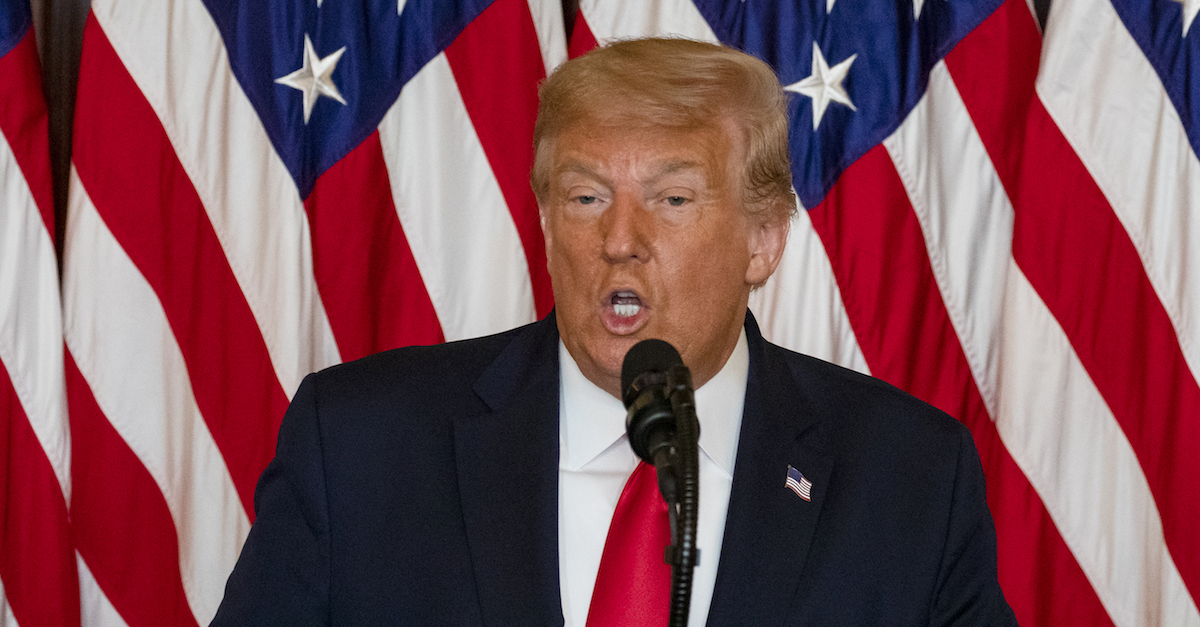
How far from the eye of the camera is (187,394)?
9.21 ft

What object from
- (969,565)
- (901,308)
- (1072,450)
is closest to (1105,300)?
(1072,450)

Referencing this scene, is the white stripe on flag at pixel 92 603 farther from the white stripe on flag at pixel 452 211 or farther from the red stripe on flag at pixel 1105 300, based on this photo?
the red stripe on flag at pixel 1105 300

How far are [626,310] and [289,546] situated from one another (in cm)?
63

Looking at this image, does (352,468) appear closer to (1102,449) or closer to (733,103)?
(733,103)

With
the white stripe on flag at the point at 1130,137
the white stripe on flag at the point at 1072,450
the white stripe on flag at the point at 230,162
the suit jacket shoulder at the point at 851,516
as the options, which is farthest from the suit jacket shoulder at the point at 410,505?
the white stripe on flag at the point at 1130,137

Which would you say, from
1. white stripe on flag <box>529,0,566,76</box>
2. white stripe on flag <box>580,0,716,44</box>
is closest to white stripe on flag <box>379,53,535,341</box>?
white stripe on flag <box>529,0,566,76</box>

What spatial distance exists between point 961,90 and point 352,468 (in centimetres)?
202

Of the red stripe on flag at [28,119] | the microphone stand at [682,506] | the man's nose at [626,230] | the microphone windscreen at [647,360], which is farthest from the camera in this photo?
the red stripe on flag at [28,119]

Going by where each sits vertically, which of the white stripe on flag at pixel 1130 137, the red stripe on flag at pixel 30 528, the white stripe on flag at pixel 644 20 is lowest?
the red stripe on flag at pixel 30 528

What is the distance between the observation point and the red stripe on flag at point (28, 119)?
264cm

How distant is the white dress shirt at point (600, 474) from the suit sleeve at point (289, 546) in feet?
1.24

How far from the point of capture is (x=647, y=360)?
1079 mm

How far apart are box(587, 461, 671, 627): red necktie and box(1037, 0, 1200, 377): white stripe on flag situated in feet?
6.04

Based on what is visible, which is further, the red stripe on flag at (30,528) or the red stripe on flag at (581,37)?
the red stripe on flag at (581,37)
